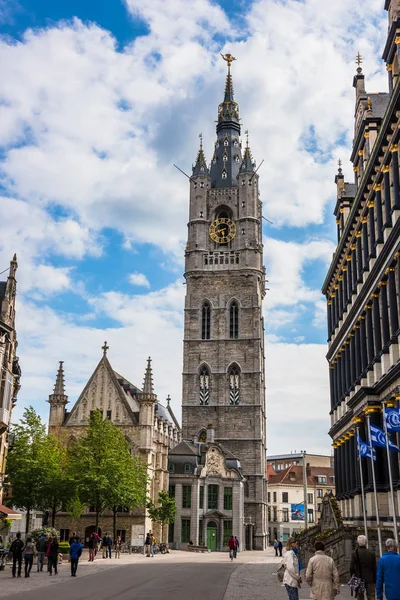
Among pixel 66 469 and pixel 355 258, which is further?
pixel 66 469

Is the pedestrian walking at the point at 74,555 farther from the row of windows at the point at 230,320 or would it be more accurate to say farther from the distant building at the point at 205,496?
the row of windows at the point at 230,320

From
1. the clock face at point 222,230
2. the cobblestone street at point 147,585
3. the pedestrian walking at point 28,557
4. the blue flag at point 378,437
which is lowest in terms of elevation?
the cobblestone street at point 147,585

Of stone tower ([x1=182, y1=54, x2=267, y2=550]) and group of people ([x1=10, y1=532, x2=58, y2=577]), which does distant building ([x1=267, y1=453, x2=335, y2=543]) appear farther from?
group of people ([x1=10, y1=532, x2=58, y2=577])

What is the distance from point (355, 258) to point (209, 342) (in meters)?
50.4

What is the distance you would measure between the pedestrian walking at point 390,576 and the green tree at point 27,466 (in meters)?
34.6

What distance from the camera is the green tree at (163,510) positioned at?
2328 inches

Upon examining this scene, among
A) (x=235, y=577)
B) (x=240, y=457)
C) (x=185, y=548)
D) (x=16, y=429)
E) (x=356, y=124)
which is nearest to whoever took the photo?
(x=235, y=577)

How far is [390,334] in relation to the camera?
25578 mm

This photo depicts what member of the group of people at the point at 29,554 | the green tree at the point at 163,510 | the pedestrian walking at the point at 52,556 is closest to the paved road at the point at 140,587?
the pedestrian walking at the point at 52,556

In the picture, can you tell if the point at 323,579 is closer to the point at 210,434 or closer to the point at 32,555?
the point at 32,555

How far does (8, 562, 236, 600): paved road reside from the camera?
1839 centimetres

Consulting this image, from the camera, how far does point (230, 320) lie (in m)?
84.6

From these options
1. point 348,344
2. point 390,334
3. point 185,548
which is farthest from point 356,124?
point 185,548

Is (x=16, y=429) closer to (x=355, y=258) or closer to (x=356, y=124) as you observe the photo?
(x=355, y=258)
